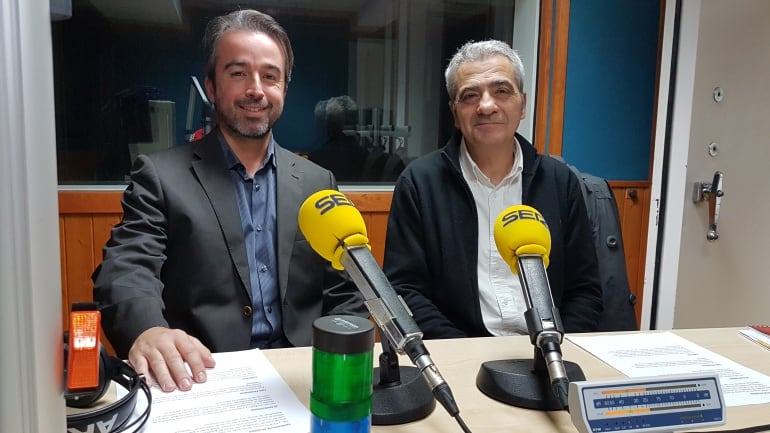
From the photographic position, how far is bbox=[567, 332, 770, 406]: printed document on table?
0.95 m

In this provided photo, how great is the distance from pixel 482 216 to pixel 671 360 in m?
0.60

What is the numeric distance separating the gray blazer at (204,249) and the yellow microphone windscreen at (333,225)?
58 centimetres

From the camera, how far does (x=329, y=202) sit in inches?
32.7

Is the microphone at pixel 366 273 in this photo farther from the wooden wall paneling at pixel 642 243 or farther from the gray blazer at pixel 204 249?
the wooden wall paneling at pixel 642 243

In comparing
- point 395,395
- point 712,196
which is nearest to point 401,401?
point 395,395

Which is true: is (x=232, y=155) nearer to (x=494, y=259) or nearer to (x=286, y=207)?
(x=286, y=207)

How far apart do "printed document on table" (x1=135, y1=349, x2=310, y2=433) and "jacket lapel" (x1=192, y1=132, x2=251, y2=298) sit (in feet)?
1.47

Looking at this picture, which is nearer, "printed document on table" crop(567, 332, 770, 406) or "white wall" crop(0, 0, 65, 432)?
"white wall" crop(0, 0, 65, 432)

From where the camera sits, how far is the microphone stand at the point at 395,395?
803 millimetres

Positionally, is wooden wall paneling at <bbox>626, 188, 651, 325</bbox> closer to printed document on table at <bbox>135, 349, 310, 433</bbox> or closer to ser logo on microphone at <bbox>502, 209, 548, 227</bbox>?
ser logo on microphone at <bbox>502, 209, 548, 227</bbox>

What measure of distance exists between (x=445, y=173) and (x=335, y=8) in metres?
1.34

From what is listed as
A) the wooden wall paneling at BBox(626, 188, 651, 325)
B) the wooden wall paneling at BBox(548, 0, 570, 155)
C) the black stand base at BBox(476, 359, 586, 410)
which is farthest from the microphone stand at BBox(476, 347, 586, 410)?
the wooden wall paneling at BBox(626, 188, 651, 325)

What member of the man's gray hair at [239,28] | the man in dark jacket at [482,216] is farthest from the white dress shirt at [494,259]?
the man's gray hair at [239,28]

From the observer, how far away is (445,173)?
5.19ft
